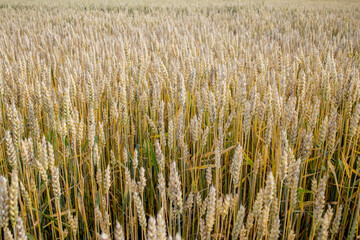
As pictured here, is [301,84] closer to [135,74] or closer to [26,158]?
[135,74]

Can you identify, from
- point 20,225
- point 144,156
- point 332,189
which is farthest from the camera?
point 144,156

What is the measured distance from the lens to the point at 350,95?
4.31 ft

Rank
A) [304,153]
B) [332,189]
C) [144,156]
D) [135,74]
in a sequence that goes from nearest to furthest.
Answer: [304,153]
[332,189]
[144,156]
[135,74]

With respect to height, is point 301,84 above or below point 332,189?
above

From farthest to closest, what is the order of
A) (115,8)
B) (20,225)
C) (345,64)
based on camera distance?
(115,8)
(345,64)
(20,225)

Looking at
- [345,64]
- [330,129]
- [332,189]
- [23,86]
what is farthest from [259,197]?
[345,64]

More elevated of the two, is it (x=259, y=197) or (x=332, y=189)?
(x=259, y=197)

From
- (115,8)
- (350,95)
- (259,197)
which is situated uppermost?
(115,8)

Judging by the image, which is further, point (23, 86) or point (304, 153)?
point (23, 86)

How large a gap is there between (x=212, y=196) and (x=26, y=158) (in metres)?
0.53

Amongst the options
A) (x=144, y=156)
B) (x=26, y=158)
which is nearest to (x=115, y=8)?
(x=144, y=156)

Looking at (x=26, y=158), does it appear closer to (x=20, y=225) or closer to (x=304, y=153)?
(x=20, y=225)

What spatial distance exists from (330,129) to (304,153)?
0.44 feet

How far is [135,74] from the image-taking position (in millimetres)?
1901
